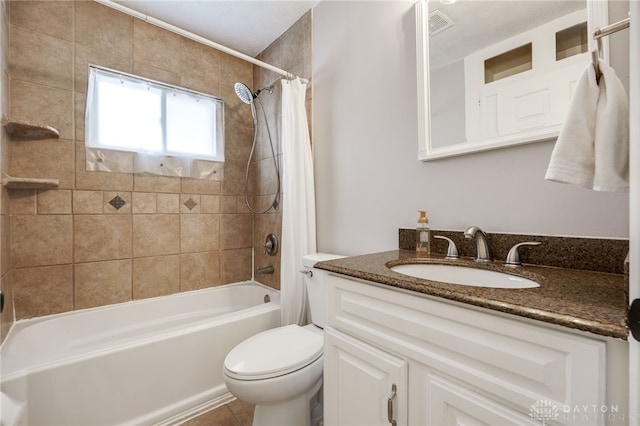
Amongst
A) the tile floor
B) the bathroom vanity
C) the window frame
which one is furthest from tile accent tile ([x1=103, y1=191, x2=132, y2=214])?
the bathroom vanity

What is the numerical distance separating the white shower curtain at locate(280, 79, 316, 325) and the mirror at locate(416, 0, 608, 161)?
2.52ft

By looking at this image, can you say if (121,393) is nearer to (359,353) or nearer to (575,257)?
(359,353)

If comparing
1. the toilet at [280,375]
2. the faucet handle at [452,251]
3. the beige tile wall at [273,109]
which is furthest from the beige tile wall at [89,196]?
the faucet handle at [452,251]

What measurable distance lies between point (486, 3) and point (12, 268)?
8.72 feet

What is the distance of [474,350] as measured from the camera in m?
0.60

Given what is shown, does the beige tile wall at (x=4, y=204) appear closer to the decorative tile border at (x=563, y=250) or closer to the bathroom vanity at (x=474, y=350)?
the bathroom vanity at (x=474, y=350)

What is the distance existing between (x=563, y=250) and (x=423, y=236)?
45 cm

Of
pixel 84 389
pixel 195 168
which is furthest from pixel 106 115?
pixel 84 389

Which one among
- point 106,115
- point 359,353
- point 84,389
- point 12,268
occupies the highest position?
point 106,115

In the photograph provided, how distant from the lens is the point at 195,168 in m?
2.10

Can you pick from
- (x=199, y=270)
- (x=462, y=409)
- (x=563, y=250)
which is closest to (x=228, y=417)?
(x=199, y=270)

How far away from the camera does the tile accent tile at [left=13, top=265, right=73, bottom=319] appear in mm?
1542

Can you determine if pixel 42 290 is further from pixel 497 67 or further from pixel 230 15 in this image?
pixel 497 67

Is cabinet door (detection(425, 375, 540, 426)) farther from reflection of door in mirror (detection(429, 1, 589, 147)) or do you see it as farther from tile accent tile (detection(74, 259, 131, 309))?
tile accent tile (detection(74, 259, 131, 309))
